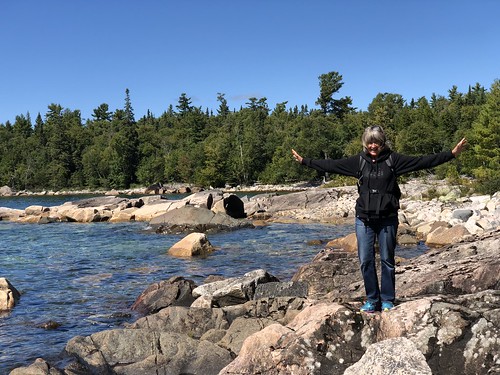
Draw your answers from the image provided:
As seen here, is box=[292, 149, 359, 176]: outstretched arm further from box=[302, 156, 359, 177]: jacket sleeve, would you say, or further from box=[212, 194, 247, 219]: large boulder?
box=[212, 194, 247, 219]: large boulder

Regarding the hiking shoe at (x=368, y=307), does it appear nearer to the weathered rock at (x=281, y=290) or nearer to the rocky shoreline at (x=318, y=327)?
the rocky shoreline at (x=318, y=327)

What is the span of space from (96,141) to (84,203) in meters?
95.9

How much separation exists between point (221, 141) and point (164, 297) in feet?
323

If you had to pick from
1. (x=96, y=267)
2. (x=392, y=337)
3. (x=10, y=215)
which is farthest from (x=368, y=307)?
(x=10, y=215)

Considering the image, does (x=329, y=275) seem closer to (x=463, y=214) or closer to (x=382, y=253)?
(x=382, y=253)

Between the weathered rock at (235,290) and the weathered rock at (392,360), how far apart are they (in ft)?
20.5

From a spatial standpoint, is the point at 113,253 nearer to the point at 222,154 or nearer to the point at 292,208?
the point at 292,208

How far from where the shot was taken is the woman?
20.0 ft

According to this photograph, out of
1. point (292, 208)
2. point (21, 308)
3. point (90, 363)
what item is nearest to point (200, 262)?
point (21, 308)

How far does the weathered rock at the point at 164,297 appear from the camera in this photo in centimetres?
1266

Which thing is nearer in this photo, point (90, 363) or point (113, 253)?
point (90, 363)

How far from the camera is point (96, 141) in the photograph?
452 feet

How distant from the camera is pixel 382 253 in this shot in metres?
6.42

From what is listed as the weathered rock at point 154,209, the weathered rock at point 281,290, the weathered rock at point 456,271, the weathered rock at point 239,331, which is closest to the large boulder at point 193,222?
the weathered rock at point 154,209
